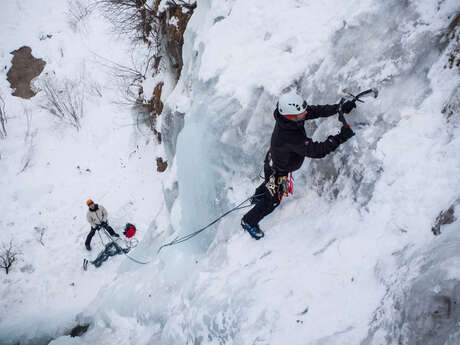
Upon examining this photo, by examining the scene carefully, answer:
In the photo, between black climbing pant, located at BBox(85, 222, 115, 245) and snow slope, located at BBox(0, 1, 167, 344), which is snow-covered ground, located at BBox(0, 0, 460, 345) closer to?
snow slope, located at BBox(0, 1, 167, 344)

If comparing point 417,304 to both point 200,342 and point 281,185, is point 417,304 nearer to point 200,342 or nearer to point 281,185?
point 281,185

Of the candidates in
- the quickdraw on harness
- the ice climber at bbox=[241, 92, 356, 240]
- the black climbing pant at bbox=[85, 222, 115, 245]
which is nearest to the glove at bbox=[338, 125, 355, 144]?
the ice climber at bbox=[241, 92, 356, 240]

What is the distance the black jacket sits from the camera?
96.7 inches

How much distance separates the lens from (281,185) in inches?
124

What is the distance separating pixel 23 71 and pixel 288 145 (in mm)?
15478

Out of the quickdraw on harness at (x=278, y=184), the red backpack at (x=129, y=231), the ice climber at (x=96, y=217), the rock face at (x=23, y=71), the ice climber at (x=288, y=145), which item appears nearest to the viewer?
the ice climber at (x=288, y=145)

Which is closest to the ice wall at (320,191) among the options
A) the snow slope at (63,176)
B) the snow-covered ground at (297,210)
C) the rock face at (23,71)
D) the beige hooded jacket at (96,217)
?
the snow-covered ground at (297,210)

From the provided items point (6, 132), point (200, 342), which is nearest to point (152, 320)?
point (200, 342)

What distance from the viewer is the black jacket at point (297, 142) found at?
2455mm

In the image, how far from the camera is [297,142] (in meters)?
2.65

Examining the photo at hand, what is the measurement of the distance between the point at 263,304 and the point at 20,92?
14935 mm

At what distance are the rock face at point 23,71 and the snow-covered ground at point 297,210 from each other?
8.87m

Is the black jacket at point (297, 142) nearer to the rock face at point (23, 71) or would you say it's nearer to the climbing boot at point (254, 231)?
the climbing boot at point (254, 231)

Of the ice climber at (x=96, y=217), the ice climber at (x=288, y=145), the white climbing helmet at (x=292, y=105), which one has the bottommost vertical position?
the ice climber at (x=96, y=217)
